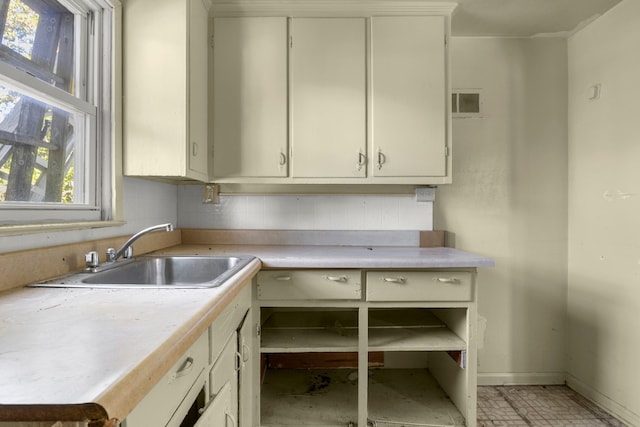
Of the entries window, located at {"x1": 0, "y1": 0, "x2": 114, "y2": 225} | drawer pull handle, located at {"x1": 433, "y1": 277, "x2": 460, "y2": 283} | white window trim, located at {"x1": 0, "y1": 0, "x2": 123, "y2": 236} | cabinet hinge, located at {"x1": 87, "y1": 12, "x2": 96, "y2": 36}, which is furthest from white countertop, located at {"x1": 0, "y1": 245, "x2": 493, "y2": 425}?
cabinet hinge, located at {"x1": 87, "y1": 12, "x2": 96, "y2": 36}

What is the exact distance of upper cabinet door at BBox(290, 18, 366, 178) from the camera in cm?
195

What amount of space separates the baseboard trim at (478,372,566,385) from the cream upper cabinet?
2237 millimetres

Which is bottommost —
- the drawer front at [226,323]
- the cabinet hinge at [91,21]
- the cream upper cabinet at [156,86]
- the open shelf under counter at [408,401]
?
the open shelf under counter at [408,401]

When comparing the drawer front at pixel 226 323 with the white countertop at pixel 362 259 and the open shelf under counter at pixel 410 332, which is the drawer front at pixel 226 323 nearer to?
the white countertop at pixel 362 259

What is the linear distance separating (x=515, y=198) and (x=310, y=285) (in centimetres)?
153

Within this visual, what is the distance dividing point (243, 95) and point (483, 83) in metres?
1.54

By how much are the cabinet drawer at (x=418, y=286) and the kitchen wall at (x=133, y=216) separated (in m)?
1.20

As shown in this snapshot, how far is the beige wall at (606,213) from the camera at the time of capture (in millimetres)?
1867

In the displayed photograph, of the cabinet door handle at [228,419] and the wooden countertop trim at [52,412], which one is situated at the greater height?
the wooden countertop trim at [52,412]

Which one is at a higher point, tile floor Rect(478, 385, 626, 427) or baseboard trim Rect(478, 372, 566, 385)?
baseboard trim Rect(478, 372, 566, 385)

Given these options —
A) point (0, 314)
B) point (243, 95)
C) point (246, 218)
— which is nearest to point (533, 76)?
point (243, 95)

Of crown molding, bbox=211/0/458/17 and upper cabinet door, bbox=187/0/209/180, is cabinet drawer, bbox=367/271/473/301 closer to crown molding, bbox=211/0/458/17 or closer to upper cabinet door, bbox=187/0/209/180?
upper cabinet door, bbox=187/0/209/180

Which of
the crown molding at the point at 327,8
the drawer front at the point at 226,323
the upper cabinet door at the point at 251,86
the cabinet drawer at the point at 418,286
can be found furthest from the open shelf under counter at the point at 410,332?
the crown molding at the point at 327,8

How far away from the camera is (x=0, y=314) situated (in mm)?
817
